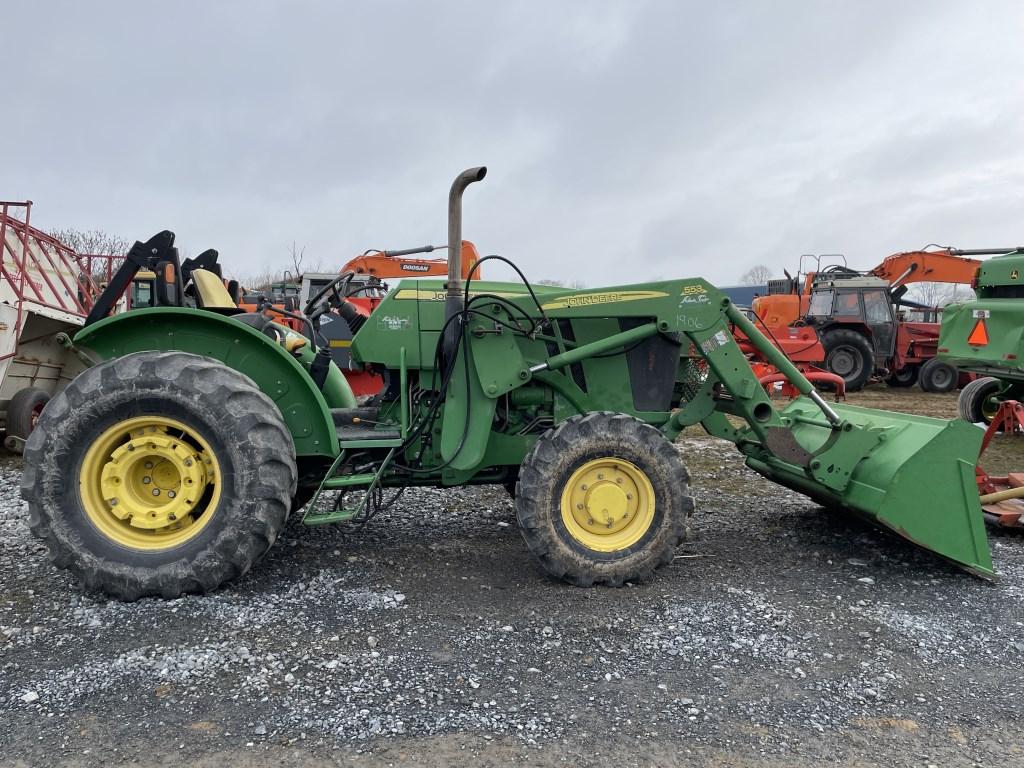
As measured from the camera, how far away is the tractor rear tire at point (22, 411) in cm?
657

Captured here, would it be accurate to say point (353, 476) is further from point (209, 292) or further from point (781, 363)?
point (781, 363)

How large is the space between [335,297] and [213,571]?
2025 millimetres

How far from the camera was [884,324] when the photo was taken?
14492mm

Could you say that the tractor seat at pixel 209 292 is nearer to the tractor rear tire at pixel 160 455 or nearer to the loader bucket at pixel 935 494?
the tractor rear tire at pixel 160 455

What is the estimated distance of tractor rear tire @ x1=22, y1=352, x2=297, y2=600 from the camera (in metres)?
3.27

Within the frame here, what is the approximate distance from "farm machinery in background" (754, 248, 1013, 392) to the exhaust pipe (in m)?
12.0

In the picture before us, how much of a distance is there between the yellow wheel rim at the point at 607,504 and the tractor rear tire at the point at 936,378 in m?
13.6

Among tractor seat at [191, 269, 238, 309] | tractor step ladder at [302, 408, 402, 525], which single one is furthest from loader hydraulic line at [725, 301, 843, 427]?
tractor seat at [191, 269, 238, 309]

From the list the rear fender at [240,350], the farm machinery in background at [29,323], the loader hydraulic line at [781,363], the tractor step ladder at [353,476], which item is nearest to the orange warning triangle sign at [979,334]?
the loader hydraulic line at [781,363]

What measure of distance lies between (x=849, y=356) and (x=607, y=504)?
41.5 feet

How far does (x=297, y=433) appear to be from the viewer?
3.68 m

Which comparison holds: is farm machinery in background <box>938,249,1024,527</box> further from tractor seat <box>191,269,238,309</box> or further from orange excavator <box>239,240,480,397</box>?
tractor seat <box>191,269,238,309</box>

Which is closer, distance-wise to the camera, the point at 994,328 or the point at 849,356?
the point at 994,328

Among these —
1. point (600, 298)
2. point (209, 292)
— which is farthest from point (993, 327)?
point (209, 292)
